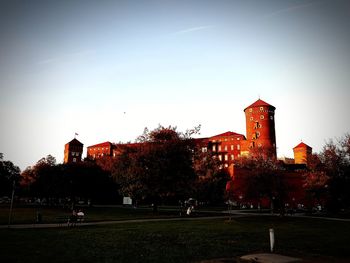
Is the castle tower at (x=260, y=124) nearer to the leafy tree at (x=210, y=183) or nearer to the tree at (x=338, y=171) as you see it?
the leafy tree at (x=210, y=183)

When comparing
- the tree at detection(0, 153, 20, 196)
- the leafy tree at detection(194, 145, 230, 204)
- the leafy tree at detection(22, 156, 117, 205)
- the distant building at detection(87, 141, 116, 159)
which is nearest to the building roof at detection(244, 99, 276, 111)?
the leafy tree at detection(194, 145, 230, 204)

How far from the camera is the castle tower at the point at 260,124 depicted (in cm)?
11744

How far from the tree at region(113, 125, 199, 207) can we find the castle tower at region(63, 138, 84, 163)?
123473 millimetres

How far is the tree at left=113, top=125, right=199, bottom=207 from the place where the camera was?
44.9 m

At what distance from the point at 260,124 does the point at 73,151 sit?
315 ft

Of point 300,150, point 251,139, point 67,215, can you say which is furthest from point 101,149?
point 67,215

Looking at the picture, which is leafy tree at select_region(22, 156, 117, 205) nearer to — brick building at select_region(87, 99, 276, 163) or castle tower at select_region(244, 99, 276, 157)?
brick building at select_region(87, 99, 276, 163)

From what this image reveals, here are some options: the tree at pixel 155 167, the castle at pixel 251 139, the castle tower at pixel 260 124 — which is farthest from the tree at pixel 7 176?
the castle tower at pixel 260 124

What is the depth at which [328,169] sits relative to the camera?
180 feet

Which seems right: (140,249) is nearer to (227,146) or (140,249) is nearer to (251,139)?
(251,139)

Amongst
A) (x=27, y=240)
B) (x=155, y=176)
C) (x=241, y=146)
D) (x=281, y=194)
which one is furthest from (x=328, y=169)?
(x=241, y=146)

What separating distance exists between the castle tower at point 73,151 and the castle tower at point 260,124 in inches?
3530

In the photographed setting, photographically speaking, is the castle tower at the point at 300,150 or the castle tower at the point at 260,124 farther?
the castle tower at the point at 300,150

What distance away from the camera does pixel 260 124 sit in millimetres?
119062
